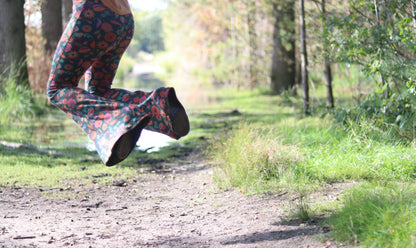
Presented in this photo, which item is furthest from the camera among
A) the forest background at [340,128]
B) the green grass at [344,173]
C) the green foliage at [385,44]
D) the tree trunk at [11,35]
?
the tree trunk at [11,35]

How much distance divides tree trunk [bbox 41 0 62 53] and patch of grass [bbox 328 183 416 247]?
7902 mm

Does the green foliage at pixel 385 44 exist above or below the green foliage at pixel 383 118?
above

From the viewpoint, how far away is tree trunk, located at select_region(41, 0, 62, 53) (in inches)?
365

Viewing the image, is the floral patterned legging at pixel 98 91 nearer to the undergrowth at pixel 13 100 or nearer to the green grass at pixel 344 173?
the green grass at pixel 344 173

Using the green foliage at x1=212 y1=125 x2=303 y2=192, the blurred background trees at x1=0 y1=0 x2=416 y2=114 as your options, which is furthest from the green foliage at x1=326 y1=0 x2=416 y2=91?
the green foliage at x1=212 y1=125 x2=303 y2=192

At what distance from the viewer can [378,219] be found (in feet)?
8.75

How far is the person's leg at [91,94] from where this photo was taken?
2.93 metres

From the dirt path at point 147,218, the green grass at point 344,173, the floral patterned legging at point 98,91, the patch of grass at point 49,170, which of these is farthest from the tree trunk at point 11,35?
the floral patterned legging at point 98,91

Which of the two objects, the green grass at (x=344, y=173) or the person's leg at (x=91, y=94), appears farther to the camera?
the person's leg at (x=91, y=94)

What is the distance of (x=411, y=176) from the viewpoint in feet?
12.4

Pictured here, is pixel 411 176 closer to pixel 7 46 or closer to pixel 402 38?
pixel 402 38

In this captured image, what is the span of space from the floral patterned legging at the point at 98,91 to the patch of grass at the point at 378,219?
3.99ft

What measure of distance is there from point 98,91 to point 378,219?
2112mm

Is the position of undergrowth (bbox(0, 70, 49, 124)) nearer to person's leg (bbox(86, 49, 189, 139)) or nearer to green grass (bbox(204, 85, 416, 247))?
green grass (bbox(204, 85, 416, 247))
